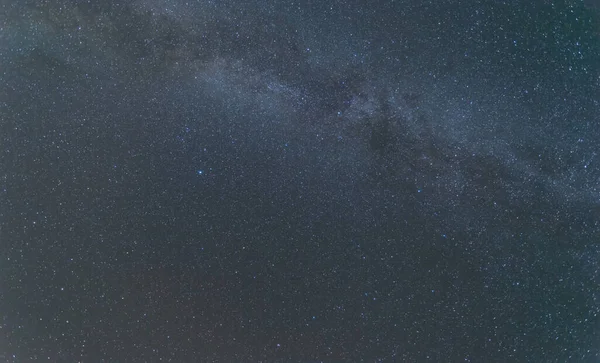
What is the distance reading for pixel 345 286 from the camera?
4.58 ft

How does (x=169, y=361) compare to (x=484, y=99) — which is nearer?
Answer: (x=484, y=99)

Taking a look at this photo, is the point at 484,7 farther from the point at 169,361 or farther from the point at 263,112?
the point at 169,361

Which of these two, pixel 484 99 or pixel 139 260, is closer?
pixel 484 99

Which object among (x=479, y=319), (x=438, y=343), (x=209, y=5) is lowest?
(x=438, y=343)

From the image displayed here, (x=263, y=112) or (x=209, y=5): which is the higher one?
(x=209, y=5)

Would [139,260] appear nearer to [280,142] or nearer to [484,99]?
[280,142]

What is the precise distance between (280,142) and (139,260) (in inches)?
23.0

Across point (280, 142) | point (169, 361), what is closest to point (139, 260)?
point (169, 361)

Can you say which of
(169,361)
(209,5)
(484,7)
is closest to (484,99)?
(484,7)

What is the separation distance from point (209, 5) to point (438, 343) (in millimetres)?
1245

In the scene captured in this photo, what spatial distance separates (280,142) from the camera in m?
1.38

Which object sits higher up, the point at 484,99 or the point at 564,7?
the point at 564,7

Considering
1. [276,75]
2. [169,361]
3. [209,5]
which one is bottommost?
[169,361]

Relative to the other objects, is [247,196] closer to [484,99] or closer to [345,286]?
[345,286]
